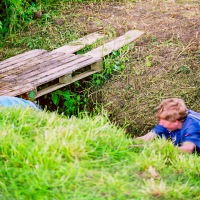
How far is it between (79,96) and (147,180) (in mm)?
4368

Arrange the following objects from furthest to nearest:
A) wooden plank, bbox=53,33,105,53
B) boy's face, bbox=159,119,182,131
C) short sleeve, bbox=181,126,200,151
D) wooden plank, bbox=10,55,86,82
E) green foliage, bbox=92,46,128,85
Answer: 1. wooden plank, bbox=53,33,105,53
2. green foliage, bbox=92,46,128,85
3. wooden plank, bbox=10,55,86,82
4. boy's face, bbox=159,119,182,131
5. short sleeve, bbox=181,126,200,151

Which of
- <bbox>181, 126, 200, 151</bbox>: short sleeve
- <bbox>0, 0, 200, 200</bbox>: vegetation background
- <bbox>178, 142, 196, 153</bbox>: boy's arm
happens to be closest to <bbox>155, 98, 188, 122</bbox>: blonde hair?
<bbox>181, 126, 200, 151</bbox>: short sleeve

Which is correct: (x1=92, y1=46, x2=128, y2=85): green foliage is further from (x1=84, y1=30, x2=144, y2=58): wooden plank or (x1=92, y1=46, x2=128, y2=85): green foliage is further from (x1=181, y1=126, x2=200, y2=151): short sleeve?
(x1=181, y1=126, x2=200, y2=151): short sleeve

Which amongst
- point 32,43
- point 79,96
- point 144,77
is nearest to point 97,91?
point 79,96

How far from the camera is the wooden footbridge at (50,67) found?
21.5 ft

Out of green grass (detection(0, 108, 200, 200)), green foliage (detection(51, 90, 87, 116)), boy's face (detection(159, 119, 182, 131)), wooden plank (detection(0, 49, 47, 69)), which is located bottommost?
green foliage (detection(51, 90, 87, 116))

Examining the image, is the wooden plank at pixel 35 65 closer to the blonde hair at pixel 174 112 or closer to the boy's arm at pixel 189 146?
the blonde hair at pixel 174 112

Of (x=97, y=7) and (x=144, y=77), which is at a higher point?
(x=97, y=7)

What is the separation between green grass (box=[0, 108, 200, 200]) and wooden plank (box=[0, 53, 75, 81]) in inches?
120

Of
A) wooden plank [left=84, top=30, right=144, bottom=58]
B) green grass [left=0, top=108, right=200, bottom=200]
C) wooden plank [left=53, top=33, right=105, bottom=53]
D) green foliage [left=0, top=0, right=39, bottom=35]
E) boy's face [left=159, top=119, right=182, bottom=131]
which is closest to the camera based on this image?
green grass [left=0, top=108, right=200, bottom=200]

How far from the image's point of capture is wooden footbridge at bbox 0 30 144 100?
6.56 m

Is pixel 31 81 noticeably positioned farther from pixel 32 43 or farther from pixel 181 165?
pixel 181 165

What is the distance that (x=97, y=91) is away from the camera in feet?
24.4

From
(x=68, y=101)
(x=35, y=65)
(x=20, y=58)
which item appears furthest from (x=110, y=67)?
(x=20, y=58)
